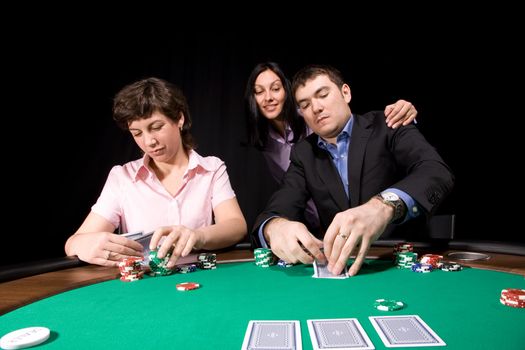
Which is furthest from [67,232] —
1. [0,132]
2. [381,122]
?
[381,122]

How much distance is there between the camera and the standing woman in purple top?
3131mm

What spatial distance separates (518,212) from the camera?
385 cm

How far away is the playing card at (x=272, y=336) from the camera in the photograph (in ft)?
2.65

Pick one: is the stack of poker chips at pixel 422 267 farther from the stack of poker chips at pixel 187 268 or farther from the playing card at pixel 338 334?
the stack of poker chips at pixel 187 268

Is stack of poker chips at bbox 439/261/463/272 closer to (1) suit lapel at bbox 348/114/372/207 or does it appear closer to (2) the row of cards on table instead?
(2) the row of cards on table

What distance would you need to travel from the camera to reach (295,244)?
1.51 meters

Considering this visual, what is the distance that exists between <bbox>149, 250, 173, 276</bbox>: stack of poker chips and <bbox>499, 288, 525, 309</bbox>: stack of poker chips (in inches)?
42.7

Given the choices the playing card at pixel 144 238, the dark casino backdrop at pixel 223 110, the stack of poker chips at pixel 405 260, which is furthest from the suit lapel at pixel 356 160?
the dark casino backdrop at pixel 223 110

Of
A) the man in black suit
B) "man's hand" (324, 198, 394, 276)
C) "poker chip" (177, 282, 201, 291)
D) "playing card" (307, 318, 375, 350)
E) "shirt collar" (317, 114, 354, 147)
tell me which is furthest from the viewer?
"shirt collar" (317, 114, 354, 147)

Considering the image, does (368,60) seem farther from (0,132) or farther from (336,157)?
(0,132)

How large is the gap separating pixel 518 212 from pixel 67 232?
420 cm

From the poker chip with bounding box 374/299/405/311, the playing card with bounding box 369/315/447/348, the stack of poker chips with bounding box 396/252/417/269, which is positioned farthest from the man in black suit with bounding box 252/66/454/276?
the playing card with bounding box 369/315/447/348

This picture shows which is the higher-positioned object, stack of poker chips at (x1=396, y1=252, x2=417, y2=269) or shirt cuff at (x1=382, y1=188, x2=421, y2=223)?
shirt cuff at (x1=382, y1=188, x2=421, y2=223)

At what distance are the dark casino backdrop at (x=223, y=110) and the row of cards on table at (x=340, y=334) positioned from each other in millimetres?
3214
